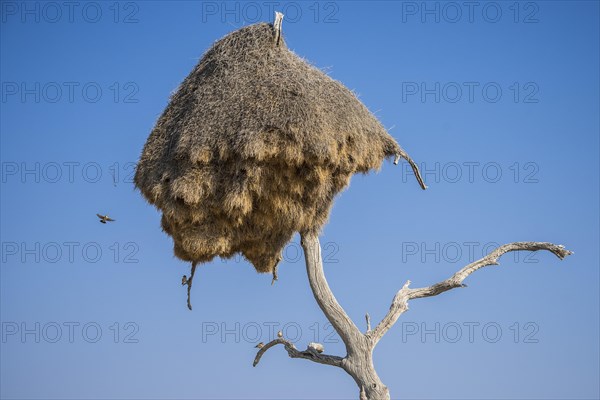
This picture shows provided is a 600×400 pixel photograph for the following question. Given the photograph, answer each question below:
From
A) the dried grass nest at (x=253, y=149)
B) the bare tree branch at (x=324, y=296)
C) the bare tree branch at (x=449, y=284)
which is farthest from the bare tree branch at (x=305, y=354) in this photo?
the dried grass nest at (x=253, y=149)

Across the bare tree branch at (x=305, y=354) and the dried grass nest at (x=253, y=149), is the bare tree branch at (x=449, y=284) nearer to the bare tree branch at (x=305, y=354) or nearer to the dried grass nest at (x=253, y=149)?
the bare tree branch at (x=305, y=354)

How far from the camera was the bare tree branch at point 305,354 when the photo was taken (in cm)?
1661

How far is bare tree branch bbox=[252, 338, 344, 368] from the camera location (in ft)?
54.5

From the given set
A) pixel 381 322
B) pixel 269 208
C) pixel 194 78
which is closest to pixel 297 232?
pixel 269 208

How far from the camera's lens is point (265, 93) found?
1574 centimetres

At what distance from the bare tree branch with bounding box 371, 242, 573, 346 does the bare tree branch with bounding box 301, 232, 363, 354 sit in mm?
460

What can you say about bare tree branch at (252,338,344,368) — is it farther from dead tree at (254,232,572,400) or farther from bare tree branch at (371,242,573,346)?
bare tree branch at (371,242,573,346)

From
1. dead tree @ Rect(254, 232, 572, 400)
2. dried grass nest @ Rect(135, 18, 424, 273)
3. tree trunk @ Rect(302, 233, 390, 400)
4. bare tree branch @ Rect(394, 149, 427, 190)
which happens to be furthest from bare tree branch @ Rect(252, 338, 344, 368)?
bare tree branch @ Rect(394, 149, 427, 190)

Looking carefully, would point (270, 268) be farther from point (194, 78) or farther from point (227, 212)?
point (194, 78)

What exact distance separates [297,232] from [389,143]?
2.47 m

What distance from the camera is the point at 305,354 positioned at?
1712cm

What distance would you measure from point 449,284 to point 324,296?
250 centimetres

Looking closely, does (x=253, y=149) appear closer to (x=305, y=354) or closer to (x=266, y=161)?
(x=266, y=161)

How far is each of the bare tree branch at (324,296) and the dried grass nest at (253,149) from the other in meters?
0.37
